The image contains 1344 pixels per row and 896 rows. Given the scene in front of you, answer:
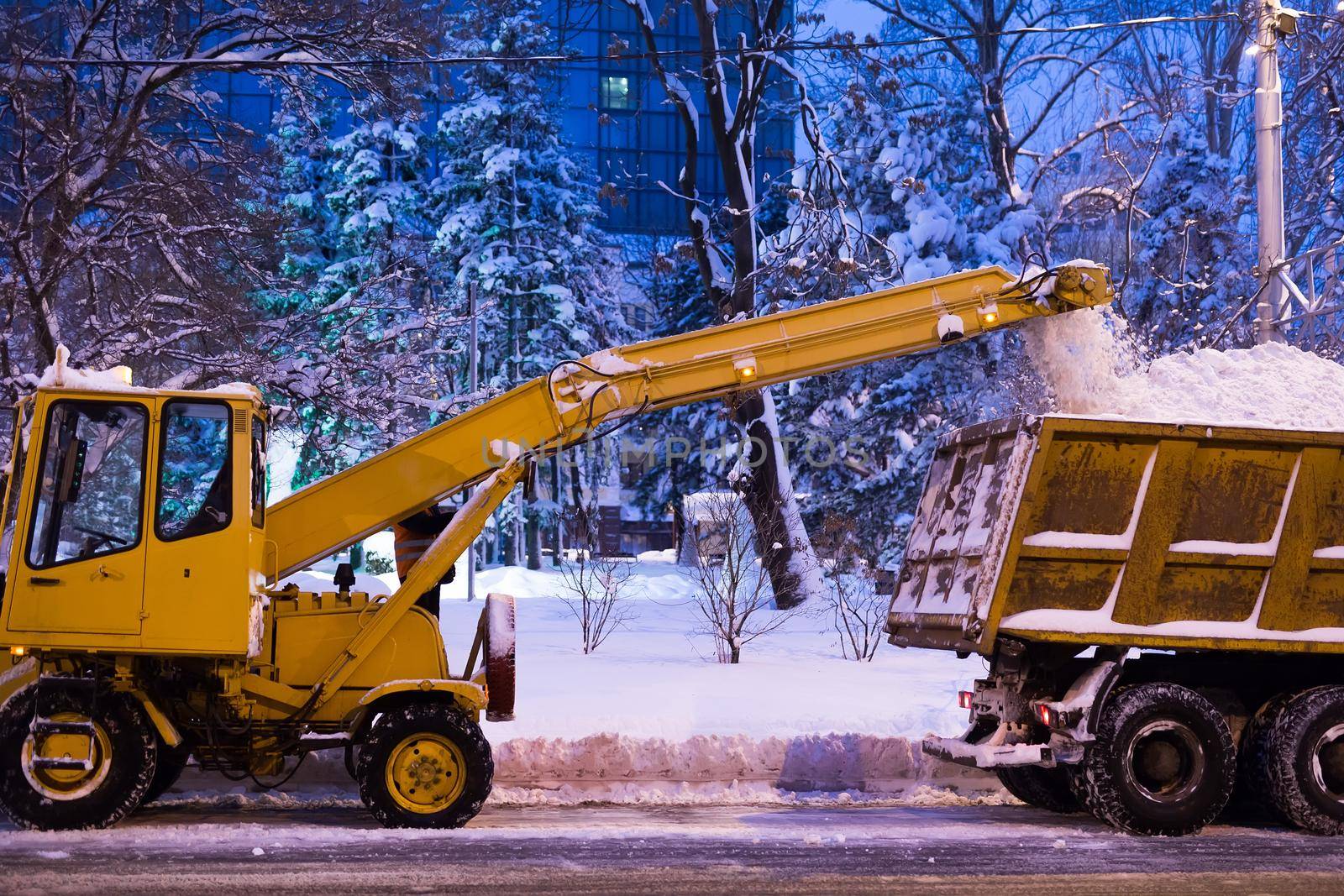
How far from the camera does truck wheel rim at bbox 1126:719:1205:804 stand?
8.38m

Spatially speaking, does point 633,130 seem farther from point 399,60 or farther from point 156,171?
point 156,171

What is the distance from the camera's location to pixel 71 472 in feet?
25.7

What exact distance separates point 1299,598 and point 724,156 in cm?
1590

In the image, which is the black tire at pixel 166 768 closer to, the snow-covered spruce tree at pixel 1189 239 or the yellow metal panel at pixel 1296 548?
the yellow metal panel at pixel 1296 548

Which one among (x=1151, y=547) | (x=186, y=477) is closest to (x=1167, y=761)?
(x=1151, y=547)

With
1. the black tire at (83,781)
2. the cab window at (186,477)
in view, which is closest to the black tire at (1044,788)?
the cab window at (186,477)

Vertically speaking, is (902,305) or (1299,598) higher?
(902,305)

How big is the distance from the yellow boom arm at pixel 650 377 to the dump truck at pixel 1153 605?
119cm

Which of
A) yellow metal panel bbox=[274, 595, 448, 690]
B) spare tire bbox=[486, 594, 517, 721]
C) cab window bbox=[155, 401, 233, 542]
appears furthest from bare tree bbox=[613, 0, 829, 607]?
cab window bbox=[155, 401, 233, 542]

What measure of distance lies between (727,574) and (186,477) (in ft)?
26.6

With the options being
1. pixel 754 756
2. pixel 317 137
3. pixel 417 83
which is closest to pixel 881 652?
pixel 754 756

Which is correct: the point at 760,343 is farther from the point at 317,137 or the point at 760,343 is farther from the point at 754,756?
the point at 317,137

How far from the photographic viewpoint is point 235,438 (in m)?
8.17

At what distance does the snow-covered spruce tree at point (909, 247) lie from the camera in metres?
27.1
